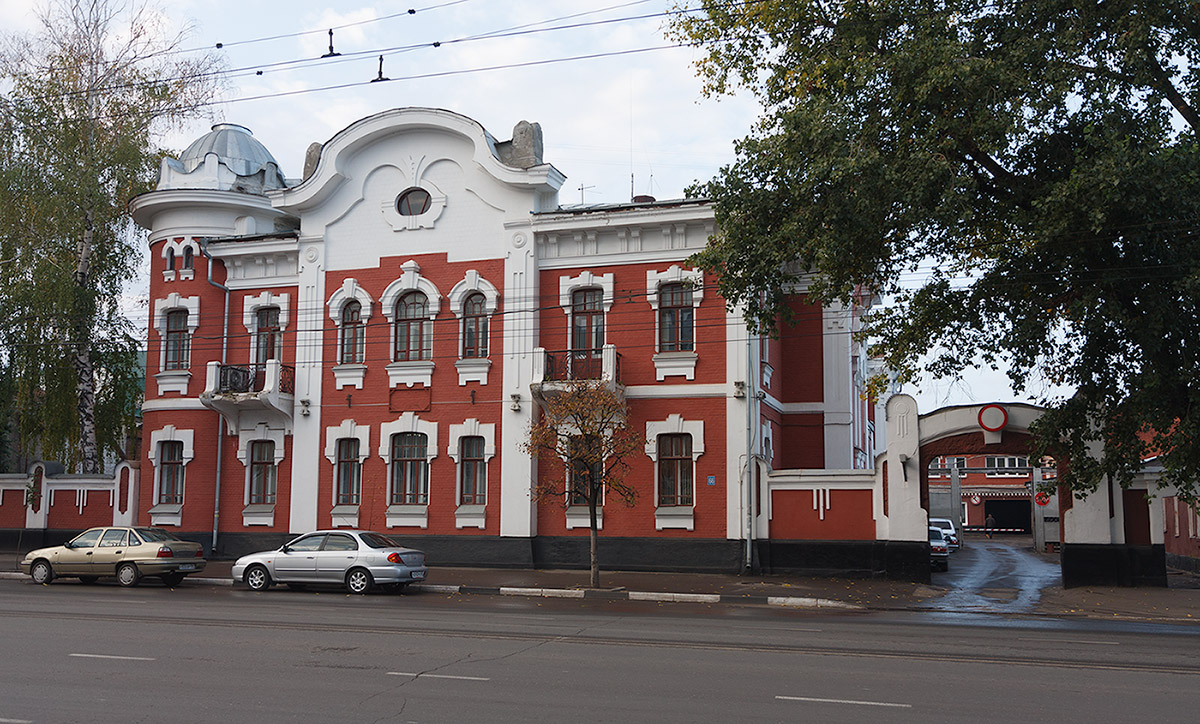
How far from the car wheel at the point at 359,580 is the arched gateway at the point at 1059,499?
11531 millimetres

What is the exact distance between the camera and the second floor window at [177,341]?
30906 mm

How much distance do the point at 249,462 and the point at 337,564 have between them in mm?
9554

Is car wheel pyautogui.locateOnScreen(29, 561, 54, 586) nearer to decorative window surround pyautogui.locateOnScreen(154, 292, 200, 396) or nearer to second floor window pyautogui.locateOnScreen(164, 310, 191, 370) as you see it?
decorative window surround pyautogui.locateOnScreen(154, 292, 200, 396)

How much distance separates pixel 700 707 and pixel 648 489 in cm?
1751

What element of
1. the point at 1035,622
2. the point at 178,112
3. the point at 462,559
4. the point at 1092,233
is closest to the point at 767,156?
the point at 1092,233

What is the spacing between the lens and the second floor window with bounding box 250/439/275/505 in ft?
97.7

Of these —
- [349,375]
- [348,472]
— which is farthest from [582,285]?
[348,472]

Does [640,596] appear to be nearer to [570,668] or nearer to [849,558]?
[849,558]

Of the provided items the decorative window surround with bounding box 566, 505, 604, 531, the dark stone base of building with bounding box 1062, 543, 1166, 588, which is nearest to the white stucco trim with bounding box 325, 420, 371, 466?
the decorative window surround with bounding box 566, 505, 604, 531

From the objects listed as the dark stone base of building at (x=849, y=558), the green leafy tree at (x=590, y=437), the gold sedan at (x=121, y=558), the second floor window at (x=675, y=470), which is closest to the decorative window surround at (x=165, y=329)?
the gold sedan at (x=121, y=558)

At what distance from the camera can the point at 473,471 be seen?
27.9m

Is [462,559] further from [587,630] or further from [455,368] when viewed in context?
[587,630]

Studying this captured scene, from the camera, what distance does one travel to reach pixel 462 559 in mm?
27328

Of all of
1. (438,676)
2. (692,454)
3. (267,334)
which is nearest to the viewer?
(438,676)
